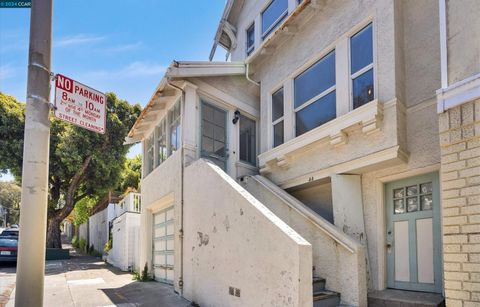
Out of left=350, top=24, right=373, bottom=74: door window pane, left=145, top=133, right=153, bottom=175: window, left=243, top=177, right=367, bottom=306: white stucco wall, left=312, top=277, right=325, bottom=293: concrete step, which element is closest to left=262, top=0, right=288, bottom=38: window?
left=350, top=24, right=373, bottom=74: door window pane

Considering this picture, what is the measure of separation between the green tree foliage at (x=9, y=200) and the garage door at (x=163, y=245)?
67.6 m

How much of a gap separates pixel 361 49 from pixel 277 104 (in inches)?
113

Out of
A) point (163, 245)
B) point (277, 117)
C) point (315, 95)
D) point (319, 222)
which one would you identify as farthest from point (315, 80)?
point (163, 245)

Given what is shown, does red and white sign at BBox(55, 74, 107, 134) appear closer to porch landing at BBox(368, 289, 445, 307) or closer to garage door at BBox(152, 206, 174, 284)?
porch landing at BBox(368, 289, 445, 307)

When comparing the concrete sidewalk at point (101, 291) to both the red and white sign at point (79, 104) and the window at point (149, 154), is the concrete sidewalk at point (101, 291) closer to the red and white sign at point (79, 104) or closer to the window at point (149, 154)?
the window at point (149, 154)

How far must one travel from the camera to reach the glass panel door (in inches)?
376

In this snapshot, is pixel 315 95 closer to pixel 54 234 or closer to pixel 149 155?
pixel 149 155

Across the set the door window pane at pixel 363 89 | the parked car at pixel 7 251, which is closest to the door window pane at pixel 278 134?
the door window pane at pixel 363 89

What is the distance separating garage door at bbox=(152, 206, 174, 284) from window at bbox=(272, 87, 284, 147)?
3.40 m

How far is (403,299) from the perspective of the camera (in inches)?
229

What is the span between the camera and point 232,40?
1362 centimetres

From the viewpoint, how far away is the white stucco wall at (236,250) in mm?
4789

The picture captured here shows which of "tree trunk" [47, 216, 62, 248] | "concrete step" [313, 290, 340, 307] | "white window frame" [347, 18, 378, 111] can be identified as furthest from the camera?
"tree trunk" [47, 216, 62, 248]

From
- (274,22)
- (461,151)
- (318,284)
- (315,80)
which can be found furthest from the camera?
(274,22)
